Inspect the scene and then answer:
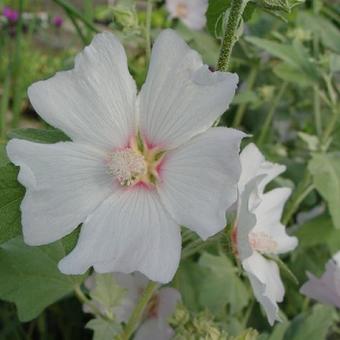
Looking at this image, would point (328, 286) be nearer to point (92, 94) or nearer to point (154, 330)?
point (154, 330)

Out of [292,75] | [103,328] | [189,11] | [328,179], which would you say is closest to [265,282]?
[103,328]

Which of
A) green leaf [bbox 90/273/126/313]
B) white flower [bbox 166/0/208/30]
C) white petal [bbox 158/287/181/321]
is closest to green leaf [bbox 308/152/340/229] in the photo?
white petal [bbox 158/287/181/321]

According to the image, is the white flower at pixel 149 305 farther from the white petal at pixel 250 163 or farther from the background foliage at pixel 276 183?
the white petal at pixel 250 163

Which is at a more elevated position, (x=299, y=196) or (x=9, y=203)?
(x=9, y=203)

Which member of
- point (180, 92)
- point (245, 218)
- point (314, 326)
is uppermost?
point (180, 92)

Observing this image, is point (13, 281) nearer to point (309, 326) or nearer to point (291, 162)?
point (309, 326)

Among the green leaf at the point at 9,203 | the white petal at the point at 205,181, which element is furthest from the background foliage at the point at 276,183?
the white petal at the point at 205,181

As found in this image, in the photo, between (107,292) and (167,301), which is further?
(167,301)
